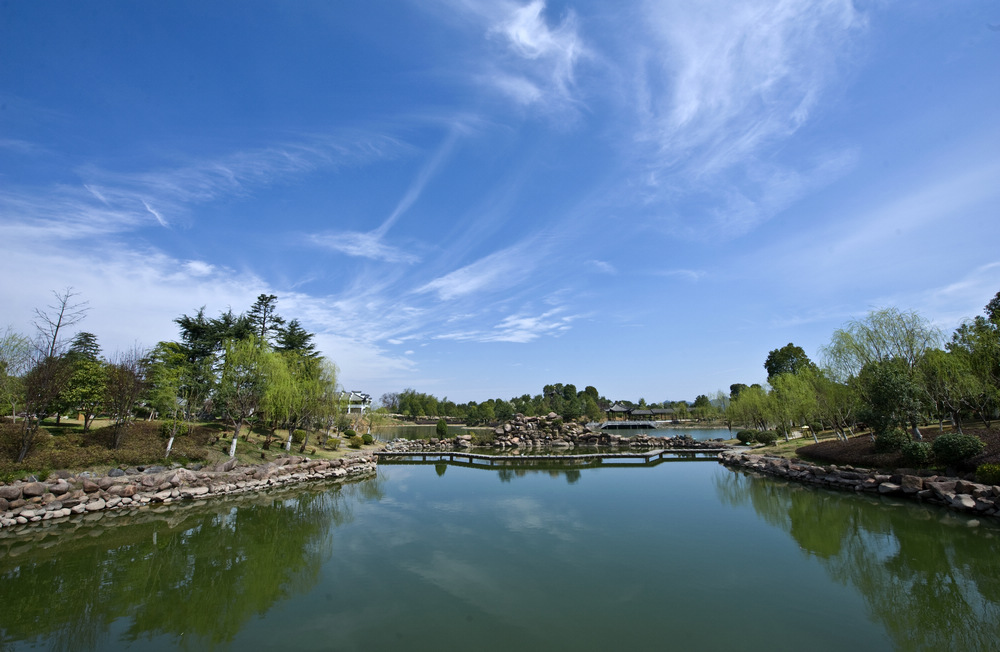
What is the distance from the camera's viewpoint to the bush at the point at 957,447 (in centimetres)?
1549

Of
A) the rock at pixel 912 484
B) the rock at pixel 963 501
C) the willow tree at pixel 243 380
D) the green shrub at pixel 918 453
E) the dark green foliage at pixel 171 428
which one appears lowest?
the rock at pixel 963 501

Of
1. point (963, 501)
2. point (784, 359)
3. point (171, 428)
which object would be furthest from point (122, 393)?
point (784, 359)

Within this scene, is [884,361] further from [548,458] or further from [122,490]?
[122,490]

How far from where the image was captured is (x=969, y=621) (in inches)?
279

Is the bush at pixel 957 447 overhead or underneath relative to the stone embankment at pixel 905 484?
overhead

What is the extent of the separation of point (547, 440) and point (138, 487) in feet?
110

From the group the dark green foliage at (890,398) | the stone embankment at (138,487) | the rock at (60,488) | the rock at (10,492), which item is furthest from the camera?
the dark green foliage at (890,398)

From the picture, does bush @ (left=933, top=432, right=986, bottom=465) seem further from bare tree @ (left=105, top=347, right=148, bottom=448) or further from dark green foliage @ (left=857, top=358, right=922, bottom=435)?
bare tree @ (left=105, top=347, right=148, bottom=448)

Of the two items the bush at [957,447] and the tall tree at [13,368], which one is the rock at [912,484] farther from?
the tall tree at [13,368]

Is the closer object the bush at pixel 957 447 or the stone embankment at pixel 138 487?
the stone embankment at pixel 138 487

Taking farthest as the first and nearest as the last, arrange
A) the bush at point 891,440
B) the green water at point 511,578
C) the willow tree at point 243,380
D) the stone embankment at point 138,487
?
the willow tree at point 243,380
the bush at point 891,440
the stone embankment at point 138,487
the green water at point 511,578

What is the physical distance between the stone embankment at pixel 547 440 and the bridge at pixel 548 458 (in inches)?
151

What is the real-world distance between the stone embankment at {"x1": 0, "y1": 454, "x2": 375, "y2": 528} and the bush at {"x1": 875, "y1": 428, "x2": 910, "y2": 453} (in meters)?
25.6

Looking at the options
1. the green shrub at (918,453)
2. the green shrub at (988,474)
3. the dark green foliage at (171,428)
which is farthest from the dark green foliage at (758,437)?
the dark green foliage at (171,428)
